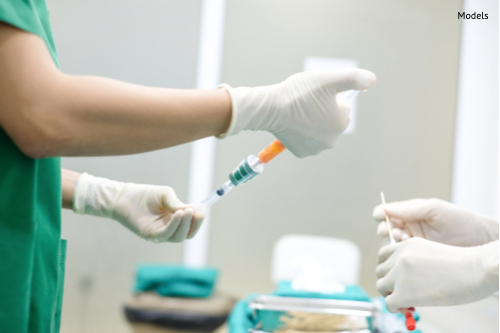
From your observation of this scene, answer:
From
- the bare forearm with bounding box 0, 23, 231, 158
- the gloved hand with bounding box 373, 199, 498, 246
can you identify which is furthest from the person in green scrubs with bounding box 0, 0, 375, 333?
the gloved hand with bounding box 373, 199, 498, 246

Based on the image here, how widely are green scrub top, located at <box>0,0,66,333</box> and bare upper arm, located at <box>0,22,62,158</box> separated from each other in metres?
0.03

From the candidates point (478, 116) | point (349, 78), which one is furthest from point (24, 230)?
point (478, 116)

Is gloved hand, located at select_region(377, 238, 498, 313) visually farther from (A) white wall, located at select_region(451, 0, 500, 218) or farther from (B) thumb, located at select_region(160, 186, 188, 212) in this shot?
(A) white wall, located at select_region(451, 0, 500, 218)

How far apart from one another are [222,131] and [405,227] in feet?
1.89

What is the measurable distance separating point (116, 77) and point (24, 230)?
4.87ft

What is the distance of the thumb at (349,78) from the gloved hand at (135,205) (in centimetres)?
40

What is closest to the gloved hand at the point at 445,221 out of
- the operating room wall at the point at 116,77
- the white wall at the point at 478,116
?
the white wall at the point at 478,116

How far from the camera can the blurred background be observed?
6.18 ft

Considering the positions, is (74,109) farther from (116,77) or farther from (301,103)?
(116,77)

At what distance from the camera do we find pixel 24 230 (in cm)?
54

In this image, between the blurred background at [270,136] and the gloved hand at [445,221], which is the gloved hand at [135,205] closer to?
the gloved hand at [445,221]

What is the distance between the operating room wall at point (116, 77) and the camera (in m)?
1.87

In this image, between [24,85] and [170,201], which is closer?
[24,85]

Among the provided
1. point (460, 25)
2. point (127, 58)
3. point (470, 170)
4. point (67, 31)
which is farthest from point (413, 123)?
point (67, 31)
